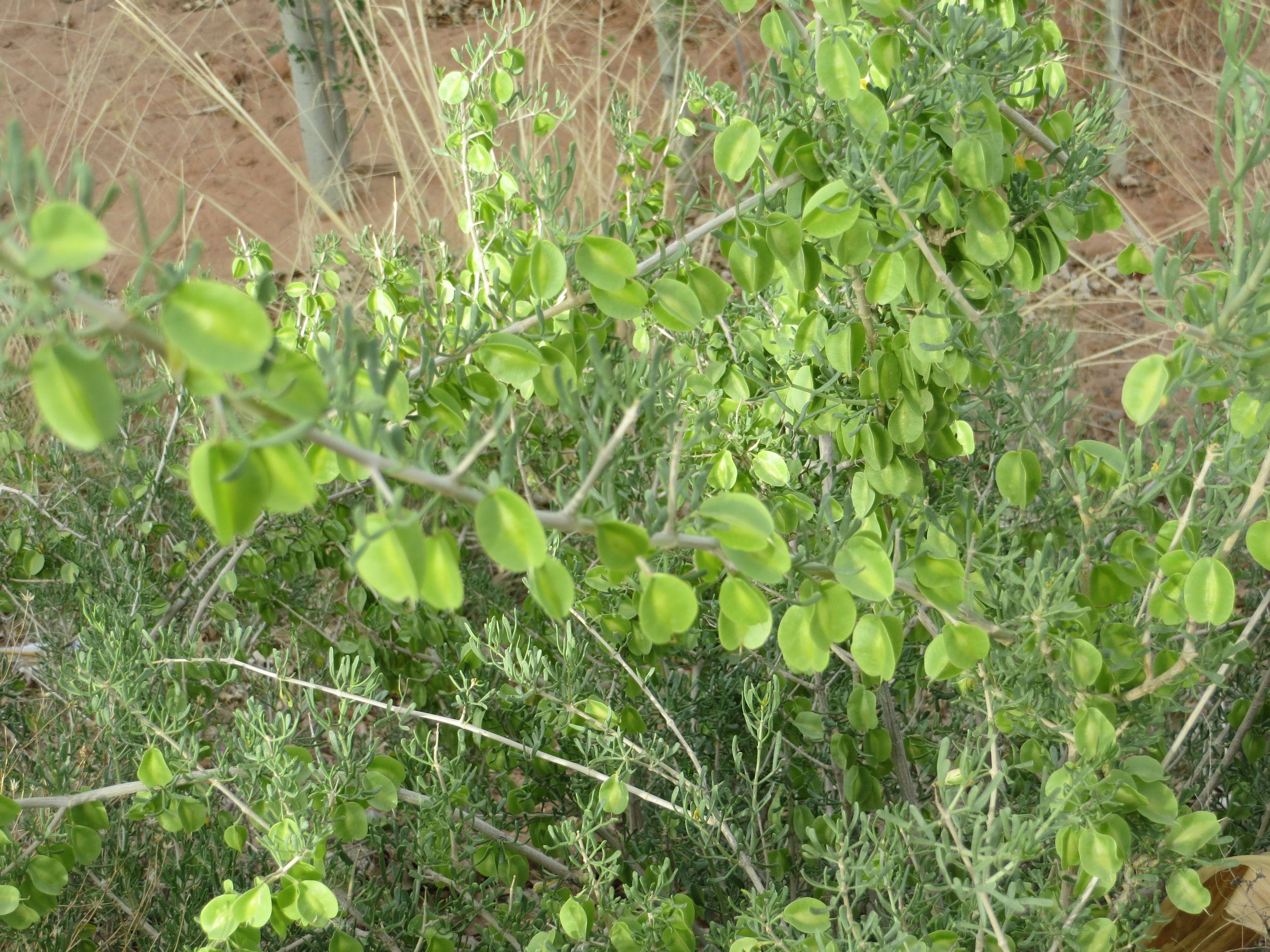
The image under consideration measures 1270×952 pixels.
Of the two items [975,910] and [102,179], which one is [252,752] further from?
[102,179]

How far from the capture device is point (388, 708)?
0.84 metres

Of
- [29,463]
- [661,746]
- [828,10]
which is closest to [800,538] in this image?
[661,746]

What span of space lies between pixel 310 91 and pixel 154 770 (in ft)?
9.98

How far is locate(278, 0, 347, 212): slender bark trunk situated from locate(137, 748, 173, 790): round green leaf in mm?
2547

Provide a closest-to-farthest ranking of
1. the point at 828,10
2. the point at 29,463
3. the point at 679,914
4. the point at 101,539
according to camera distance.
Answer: the point at 828,10 < the point at 679,914 < the point at 101,539 < the point at 29,463

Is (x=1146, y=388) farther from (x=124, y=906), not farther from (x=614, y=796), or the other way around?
(x=124, y=906)

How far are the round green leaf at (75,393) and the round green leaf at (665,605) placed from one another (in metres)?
0.22

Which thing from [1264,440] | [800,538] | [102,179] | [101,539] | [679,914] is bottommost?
[102,179]

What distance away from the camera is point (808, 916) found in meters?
0.68

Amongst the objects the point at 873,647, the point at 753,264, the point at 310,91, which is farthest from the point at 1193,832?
the point at 310,91

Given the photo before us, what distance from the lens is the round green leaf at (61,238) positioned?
27cm

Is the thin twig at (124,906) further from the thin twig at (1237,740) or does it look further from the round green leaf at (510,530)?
the thin twig at (1237,740)

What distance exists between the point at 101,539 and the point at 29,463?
229mm

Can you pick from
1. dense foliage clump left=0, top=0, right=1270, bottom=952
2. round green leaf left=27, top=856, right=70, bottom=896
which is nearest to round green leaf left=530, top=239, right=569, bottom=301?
dense foliage clump left=0, top=0, right=1270, bottom=952
